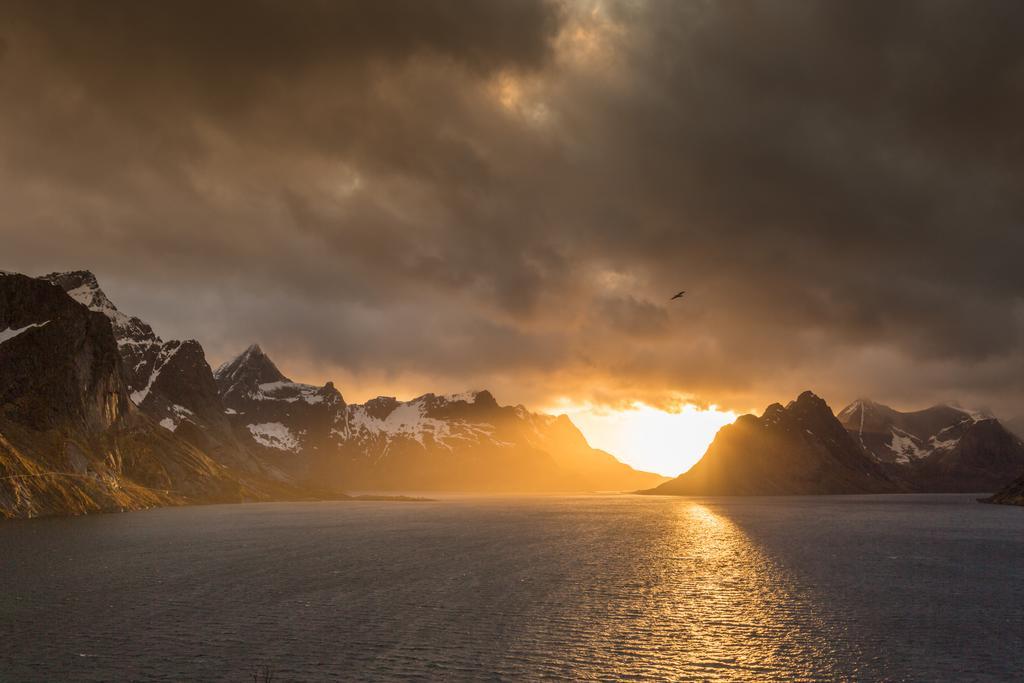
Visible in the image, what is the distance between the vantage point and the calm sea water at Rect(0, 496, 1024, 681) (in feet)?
150

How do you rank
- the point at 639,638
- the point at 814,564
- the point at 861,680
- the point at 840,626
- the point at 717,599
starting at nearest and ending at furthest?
the point at 861,680, the point at 639,638, the point at 840,626, the point at 717,599, the point at 814,564

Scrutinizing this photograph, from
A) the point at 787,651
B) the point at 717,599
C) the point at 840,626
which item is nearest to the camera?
the point at 787,651

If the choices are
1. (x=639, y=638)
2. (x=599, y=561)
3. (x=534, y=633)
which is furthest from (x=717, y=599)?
(x=599, y=561)

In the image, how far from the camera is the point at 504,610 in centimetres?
A: 6381

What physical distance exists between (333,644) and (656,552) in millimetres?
79148

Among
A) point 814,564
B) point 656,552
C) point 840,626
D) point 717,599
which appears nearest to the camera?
point 840,626

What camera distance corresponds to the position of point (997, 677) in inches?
1711

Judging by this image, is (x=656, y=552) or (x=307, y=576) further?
(x=656, y=552)

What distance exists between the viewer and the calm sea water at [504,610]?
A: 150 feet

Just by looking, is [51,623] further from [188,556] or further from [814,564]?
[814,564]

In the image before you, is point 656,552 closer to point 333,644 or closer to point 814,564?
point 814,564

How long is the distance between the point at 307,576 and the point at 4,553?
54.4 metres

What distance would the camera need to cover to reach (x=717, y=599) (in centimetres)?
7088

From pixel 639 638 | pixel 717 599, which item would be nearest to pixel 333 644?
pixel 639 638
